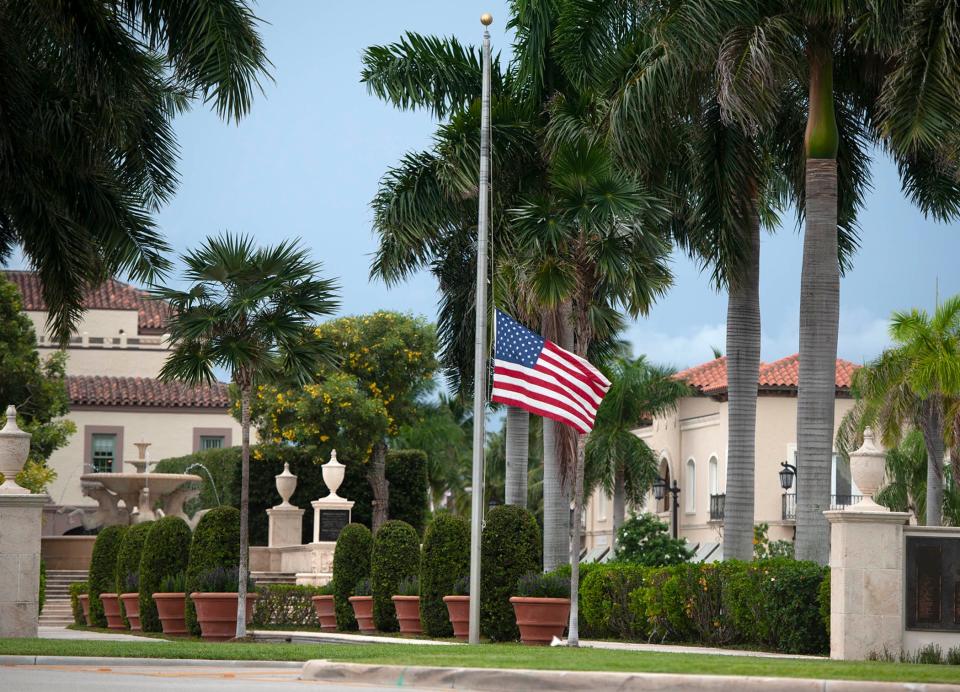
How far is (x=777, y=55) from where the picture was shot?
22719 mm

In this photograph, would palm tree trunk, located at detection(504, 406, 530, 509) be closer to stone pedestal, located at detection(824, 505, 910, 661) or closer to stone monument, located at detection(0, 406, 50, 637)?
stone monument, located at detection(0, 406, 50, 637)

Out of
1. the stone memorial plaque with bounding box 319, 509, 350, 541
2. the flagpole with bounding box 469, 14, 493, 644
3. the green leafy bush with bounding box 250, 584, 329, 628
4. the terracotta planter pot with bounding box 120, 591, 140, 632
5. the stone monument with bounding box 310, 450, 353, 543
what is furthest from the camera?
the stone memorial plaque with bounding box 319, 509, 350, 541

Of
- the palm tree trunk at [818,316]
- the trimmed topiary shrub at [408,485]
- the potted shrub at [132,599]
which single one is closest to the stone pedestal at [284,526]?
the potted shrub at [132,599]

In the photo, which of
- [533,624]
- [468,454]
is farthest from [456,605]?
[468,454]

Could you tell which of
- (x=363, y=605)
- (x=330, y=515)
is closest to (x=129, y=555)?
(x=363, y=605)

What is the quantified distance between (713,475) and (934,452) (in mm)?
22318

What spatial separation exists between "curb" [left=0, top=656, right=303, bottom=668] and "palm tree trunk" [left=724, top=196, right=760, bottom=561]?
437 inches

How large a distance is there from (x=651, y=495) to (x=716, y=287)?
39472 mm

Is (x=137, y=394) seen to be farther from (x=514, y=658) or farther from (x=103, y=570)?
(x=514, y=658)

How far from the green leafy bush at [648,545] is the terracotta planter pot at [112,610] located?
14.1 m

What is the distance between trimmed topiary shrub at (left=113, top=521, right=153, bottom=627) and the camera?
30062 millimetres

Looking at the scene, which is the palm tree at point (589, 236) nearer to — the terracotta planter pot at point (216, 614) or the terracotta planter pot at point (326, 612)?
the terracotta planter pot at point (216, 614)

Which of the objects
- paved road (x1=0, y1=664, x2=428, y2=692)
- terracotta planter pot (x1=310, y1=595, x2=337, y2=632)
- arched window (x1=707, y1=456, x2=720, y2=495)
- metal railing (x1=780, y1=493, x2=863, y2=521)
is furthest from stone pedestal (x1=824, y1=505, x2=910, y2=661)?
arched window (x1=707, y1=456, x2=720, y2=495)

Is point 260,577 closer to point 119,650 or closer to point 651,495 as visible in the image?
→ point 119,650
